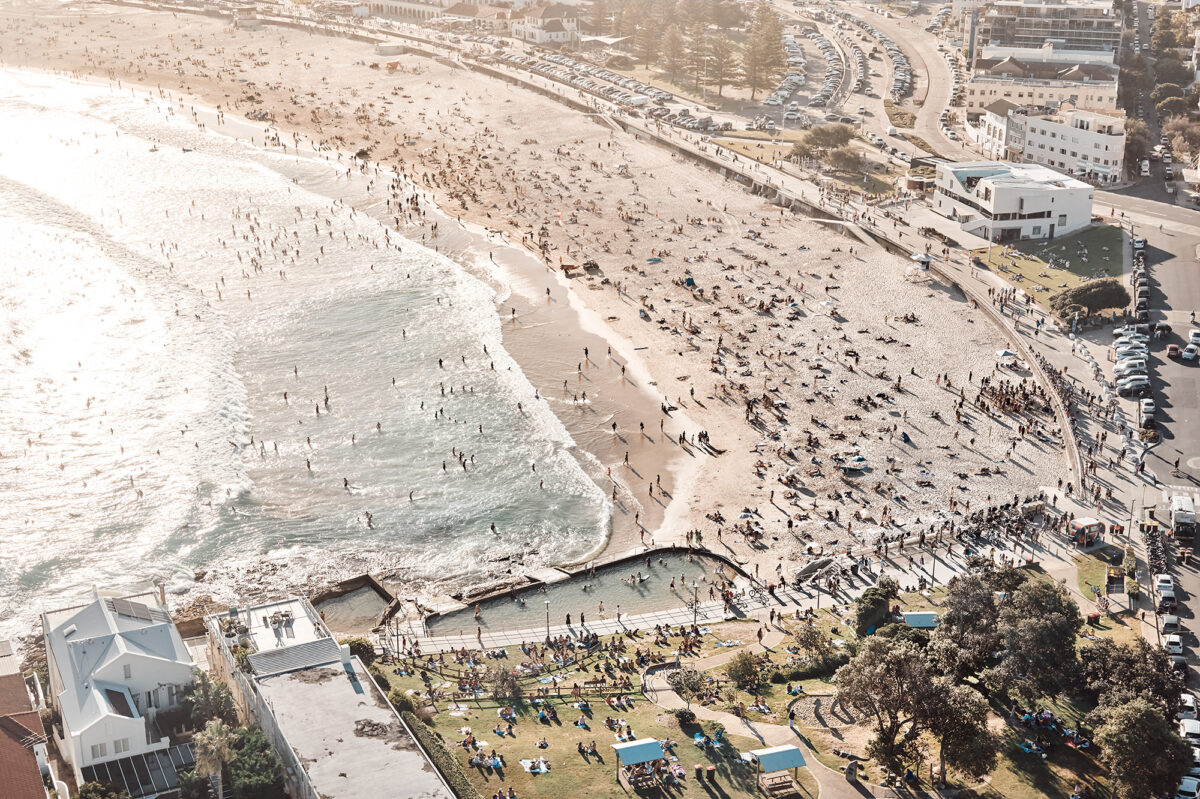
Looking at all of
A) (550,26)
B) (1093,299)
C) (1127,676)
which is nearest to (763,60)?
(550,26)

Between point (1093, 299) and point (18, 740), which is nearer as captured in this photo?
point (18, 740)

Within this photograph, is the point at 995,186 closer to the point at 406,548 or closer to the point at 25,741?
the point at 406,548

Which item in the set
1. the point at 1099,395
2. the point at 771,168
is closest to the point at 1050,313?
the point at 1099,395

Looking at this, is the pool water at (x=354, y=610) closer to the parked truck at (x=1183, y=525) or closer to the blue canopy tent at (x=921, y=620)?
the blue canopy tent at (x=921, y=620)

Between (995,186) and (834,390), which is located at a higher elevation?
(995,186)

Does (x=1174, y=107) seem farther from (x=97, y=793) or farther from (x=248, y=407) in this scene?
(x=97, y=793)

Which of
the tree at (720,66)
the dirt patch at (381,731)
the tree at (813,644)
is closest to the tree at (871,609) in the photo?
the tree at (813,644)
